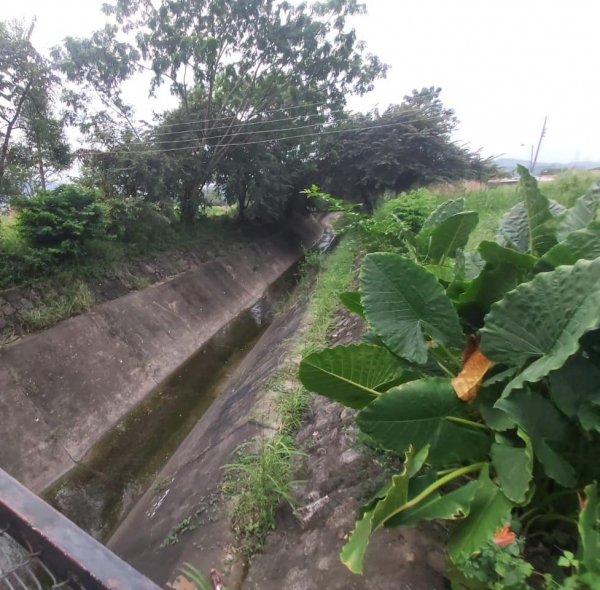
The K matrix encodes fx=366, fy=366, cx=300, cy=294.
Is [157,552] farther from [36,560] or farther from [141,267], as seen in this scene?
[141,267]

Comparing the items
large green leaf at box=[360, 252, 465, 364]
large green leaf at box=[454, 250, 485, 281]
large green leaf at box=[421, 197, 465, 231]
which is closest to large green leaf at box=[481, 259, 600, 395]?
large green leaf at box=[360, 252, 465, 364]

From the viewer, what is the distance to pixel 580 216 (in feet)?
4.87

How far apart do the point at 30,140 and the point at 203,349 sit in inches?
199

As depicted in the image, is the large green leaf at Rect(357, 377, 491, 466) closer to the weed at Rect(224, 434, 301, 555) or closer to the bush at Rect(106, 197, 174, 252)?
the weed at Rect(224, 434, 301, 555)

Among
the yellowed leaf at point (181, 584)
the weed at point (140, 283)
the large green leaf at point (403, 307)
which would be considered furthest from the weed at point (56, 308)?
the large green leaf at point (403, 307)

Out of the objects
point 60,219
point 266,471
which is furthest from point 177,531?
point 60,219

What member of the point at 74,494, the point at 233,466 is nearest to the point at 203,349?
the point at 74,494

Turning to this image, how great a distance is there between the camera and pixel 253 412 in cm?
310

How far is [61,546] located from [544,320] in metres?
1.24

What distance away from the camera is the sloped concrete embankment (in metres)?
4.00

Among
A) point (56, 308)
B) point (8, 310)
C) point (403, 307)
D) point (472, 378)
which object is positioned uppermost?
point (403, 307)

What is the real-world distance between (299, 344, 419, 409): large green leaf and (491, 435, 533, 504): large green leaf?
1.21 ft

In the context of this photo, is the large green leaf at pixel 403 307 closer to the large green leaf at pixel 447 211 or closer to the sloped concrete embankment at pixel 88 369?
the large green leaf at pixel 447 211

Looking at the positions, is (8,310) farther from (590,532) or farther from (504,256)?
(590,532)
